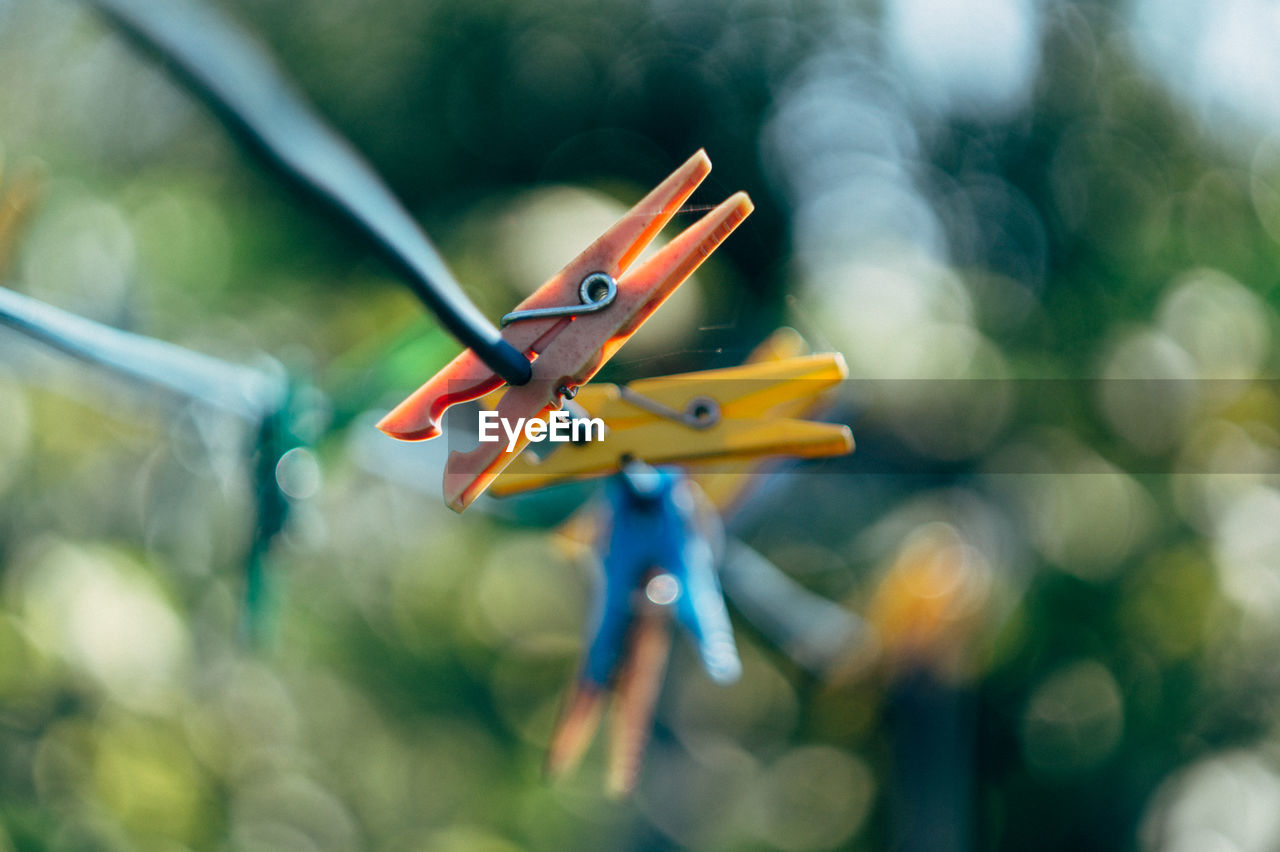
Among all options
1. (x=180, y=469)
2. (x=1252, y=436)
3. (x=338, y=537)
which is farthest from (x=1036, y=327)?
(x=180, y=469)

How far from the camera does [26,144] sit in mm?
1201

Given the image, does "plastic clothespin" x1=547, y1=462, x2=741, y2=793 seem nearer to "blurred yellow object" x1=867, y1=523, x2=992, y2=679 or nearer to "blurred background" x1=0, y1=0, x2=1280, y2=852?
"blurred yellow object" x1=867, y1=523, x2=992, y2=679

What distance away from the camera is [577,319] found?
21 centimetres

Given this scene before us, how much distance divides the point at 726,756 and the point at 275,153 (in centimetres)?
124

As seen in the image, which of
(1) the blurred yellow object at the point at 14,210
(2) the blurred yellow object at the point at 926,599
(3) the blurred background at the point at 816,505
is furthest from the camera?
(3) the blurred background at the point at 816,505

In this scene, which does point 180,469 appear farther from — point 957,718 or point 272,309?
point 957,718

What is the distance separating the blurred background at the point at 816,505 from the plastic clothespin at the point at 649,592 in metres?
0.60

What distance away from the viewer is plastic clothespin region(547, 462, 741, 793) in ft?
1.12

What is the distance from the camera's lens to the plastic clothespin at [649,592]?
1.12 feet

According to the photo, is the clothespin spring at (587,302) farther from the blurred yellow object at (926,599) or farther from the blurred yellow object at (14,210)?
the blurred yellow object at (926,599)

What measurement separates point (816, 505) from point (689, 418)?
3.64 ft

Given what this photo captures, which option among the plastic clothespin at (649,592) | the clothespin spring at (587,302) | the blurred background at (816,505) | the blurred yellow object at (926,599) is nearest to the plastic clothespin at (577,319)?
the clothespin spring at (587,302)

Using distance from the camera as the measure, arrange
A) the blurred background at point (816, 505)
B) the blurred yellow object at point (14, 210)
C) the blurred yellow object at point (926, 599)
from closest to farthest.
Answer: the blurred yellow object at point (14, 210) → the blurred yellow object at point (926, 599) → the blurred background at point (816, 505)

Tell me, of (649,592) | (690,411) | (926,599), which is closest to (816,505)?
(926,599)
